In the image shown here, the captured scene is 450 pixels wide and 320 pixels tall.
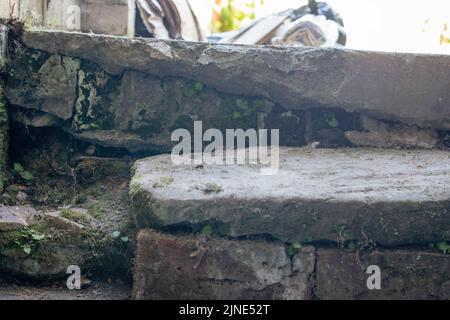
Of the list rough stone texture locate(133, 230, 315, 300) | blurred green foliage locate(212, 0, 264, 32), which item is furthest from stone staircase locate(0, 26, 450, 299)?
blurred green foliage locate(212, 0, 264, 32)

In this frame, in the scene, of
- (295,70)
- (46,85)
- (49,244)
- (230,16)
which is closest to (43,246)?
(49,244)

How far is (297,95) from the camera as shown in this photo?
2.46m

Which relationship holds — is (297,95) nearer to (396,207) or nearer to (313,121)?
(313,121)

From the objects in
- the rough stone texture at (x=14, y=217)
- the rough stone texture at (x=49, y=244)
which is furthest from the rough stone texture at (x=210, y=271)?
the rough stone texture at (x=14, y=217)

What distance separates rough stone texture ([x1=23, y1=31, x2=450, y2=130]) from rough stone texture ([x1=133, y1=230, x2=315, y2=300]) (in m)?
0.94

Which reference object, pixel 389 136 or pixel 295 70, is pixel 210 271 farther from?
pixel 389 136

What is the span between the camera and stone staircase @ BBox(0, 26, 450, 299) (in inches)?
70.0

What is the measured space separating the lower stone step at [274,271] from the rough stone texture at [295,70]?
90cm

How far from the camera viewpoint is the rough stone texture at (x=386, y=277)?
5.85 ft

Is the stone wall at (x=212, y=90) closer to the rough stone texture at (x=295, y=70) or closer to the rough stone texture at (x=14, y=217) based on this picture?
the rough stone texture at (x=295, y=70)

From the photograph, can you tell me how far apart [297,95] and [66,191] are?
45.8 inches

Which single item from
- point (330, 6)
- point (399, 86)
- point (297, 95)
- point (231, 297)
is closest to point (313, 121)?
point (297, 95)

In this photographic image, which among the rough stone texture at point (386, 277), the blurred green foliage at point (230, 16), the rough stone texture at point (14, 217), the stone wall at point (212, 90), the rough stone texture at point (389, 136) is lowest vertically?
the rough stone texture at point (386, 277)

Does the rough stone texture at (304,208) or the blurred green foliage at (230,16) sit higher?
the blurred green foliage at (230,16)
